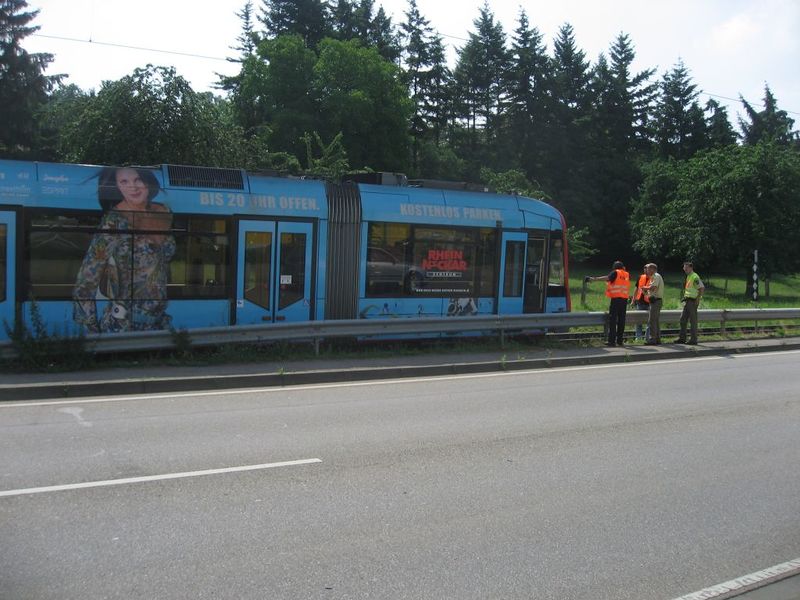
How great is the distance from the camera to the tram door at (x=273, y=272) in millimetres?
12914

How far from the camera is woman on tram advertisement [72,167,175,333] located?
11.6 m

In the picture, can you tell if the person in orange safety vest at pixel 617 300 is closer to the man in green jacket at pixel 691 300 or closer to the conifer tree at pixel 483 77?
the man in green jacket at pixel 691 300

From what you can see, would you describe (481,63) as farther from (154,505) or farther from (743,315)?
(154,505)

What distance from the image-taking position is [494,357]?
13.6m

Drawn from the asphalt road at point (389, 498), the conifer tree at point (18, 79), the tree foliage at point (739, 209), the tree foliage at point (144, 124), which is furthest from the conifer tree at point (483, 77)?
the asphalt road at point (389, 498)

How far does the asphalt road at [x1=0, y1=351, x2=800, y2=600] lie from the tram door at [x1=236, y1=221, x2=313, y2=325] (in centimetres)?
370

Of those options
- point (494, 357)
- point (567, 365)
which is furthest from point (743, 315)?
point (494, 357)

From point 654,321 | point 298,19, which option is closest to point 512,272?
point 654,321

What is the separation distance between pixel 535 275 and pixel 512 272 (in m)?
0.69

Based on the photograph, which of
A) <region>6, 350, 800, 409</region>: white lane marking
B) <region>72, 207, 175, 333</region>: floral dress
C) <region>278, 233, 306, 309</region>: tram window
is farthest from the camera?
<region>278, 233, 306, 309</region>: tram window

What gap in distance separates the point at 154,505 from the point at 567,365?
32.3 ft

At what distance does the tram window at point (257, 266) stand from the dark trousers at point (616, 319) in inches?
302

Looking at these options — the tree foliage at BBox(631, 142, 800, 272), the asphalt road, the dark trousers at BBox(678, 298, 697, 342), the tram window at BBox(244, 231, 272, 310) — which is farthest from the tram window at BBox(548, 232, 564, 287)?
the tree foliage at BBox(631, 142, 800, 272)

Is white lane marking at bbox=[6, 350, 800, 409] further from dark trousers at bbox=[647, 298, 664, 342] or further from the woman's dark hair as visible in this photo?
the woman's dark hair
